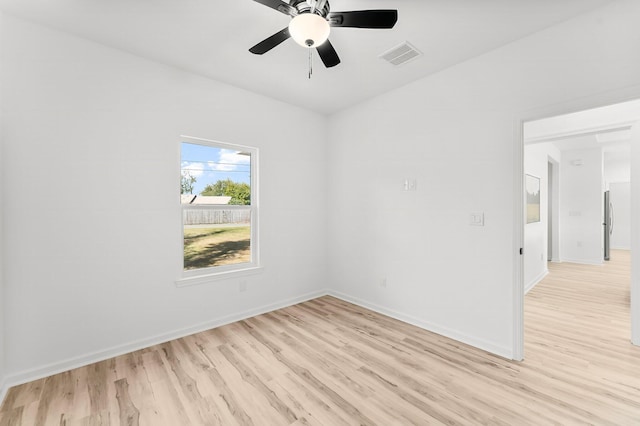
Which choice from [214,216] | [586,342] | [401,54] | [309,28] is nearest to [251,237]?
[214,216]

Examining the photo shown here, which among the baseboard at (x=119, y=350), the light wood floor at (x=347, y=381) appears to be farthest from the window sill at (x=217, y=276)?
the light wood floor at (x=347, y=381)

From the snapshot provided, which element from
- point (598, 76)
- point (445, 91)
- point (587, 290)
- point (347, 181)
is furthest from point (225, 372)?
point (587, 290)

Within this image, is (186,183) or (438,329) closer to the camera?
(438,329)

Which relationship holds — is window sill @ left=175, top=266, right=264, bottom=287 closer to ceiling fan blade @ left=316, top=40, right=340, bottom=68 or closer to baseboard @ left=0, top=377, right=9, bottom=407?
baseboard @ left=0, top=377, right=9, bottom=407

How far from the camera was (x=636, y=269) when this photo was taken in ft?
8.05

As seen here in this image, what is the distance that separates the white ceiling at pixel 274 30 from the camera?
6.47ft

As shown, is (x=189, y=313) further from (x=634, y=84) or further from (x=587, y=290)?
(x=587, y=290)

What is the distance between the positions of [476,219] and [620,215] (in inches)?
396

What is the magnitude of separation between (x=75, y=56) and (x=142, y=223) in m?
1.54

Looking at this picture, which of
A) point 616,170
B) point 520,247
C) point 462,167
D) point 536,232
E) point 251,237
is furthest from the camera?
point 616,170

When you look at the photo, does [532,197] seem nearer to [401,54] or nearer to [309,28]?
[401,54]

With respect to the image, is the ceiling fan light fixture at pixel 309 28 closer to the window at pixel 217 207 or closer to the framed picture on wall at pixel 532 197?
the window at pixel 217 207

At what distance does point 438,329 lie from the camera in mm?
2924

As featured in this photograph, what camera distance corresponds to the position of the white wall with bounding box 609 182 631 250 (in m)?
8.41
